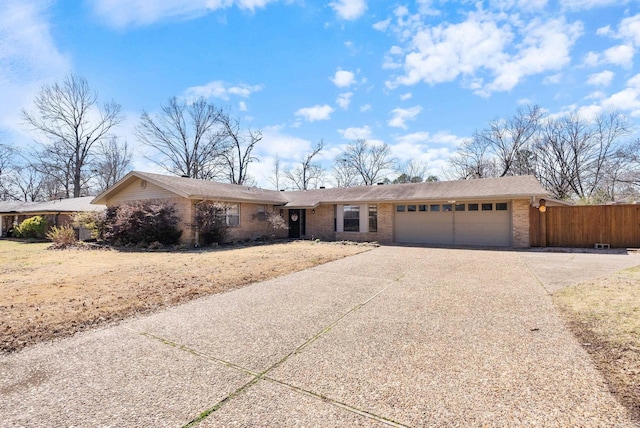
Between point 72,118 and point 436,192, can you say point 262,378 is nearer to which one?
point 436,192

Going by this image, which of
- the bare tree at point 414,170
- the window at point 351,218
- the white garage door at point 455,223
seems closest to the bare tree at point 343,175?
the bare tree at point 414,170

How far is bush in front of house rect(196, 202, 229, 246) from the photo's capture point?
14219 mm

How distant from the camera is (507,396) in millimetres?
2484

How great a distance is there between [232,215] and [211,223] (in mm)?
1797

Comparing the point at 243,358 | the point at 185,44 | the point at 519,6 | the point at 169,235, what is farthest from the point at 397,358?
the point at 185,44

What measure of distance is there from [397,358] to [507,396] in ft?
3.30

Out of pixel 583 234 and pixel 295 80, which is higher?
pixel 295 80

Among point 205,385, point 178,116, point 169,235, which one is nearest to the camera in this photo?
point 205,385

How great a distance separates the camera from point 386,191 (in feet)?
56.4

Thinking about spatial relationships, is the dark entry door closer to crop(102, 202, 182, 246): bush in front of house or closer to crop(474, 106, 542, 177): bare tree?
crop(102, 202, 182, 246): bush in front of house

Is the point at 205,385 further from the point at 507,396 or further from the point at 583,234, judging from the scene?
the point at 583,234

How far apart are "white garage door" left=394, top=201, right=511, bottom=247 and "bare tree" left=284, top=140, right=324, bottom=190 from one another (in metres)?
22.1

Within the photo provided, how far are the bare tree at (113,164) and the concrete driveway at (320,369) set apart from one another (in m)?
37.5

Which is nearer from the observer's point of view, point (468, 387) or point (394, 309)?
point (468, 387)
